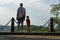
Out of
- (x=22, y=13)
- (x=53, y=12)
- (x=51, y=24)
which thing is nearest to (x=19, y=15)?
(x=22, y=13)

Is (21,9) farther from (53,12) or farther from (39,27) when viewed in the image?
(53,12)

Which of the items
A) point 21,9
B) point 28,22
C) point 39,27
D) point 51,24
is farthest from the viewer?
point 39,27

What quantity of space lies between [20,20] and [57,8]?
21.5 m

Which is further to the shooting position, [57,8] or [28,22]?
[57,8]

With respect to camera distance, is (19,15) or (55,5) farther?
(55,5)

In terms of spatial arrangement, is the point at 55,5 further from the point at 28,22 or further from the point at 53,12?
the point at 28,22

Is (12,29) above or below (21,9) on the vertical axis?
below

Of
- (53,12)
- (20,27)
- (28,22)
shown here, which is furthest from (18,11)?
(53,12)

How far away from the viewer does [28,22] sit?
21.5 metres

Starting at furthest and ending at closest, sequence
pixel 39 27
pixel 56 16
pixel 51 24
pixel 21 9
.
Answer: pixel 56 16 → pixel 39 27 → pixel 51 24 → pixel 21 9

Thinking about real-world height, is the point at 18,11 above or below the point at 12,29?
above

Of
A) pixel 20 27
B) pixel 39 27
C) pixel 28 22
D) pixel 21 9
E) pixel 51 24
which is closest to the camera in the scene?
pixel 21 9

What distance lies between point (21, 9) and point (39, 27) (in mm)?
7869

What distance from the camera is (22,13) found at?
18594 mm
